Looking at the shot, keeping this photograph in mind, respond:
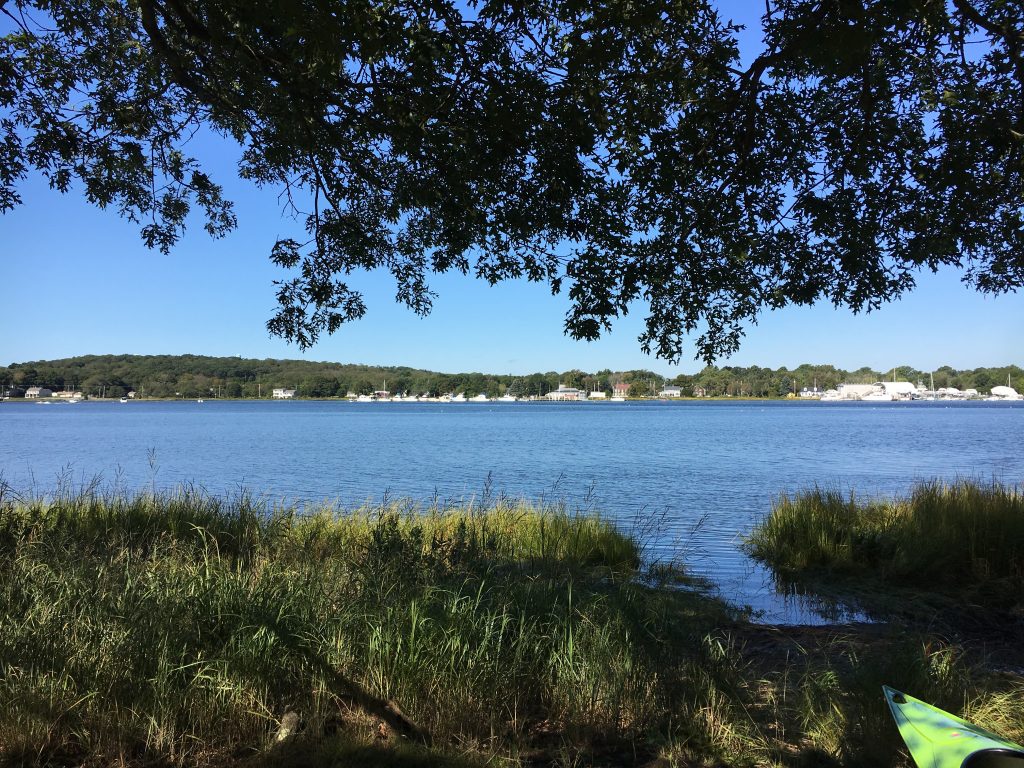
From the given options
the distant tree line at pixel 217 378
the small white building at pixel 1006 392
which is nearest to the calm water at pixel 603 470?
the distant tree line at pixel 217 378

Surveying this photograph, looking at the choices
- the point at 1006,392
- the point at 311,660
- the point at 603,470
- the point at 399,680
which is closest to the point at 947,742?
the point at 399,680

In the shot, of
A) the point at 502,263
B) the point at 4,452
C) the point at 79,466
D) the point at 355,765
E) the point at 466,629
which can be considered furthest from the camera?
the point at 4,452

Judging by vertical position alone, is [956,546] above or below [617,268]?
below

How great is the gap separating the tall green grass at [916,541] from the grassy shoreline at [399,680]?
3740mm

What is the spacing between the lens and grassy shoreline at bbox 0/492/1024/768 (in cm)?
367

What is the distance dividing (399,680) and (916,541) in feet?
27.8

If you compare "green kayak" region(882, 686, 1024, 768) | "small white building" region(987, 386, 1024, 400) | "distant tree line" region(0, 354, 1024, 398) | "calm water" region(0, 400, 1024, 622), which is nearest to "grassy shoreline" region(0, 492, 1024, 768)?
"green kayak" region(882, 686, 1024, 768)

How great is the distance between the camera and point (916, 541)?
9523 mm

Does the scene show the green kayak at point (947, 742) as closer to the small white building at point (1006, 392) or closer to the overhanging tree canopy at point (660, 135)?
the overhanging tree canopy at point (660, 135)

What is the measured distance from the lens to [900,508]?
38.5 feet

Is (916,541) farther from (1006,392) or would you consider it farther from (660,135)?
(1006,392)

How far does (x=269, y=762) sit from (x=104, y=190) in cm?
868

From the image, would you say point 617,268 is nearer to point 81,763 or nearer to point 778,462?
point 81,763

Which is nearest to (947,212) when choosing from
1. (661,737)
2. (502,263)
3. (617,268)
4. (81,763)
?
(617,268)
